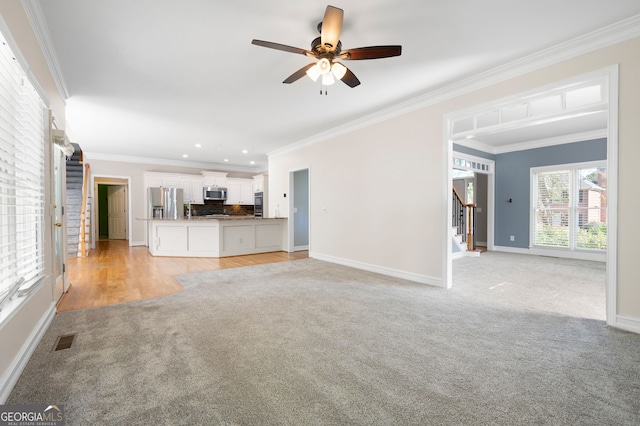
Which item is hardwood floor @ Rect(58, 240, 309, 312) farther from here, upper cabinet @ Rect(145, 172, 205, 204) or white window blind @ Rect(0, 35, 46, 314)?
upper cabinet @ Rect(145, 172, 205, 204)

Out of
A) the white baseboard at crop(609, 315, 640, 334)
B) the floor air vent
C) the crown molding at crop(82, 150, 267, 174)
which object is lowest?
the floor air vent

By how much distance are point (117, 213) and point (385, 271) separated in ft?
31.3

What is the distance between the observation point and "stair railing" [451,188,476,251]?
6.89 metres

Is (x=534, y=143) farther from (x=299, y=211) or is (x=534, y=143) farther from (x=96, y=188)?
(x=96, y=188)

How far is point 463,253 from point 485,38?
508 cm

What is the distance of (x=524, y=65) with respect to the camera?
3.09 meters

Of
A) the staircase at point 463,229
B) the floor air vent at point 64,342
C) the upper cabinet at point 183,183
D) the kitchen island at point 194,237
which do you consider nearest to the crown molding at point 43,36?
the floor air vent at point 64,342

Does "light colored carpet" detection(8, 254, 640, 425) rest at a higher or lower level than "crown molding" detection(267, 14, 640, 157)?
lower

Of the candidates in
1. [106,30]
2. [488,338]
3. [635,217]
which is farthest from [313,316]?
[106,30]

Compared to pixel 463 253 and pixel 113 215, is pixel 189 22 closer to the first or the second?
pixel 463 253

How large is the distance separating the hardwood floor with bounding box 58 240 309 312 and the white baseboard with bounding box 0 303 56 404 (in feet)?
2.06

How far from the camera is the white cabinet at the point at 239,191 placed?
9836mm

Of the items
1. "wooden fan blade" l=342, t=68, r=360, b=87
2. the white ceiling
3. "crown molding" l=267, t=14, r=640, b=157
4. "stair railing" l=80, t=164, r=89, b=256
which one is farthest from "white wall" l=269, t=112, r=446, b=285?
"stair railing" l=80, t=164, r=89, b=256

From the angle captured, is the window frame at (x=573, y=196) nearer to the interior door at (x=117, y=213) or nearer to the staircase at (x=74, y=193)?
the staircase at (x=74, y=193)
